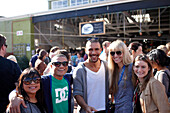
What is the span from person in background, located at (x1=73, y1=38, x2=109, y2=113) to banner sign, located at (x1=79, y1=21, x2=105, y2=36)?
7.43 meters

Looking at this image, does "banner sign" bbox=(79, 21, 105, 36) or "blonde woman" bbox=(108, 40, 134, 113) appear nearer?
"blonde woman" bbox=(108, 40, 134, 113)

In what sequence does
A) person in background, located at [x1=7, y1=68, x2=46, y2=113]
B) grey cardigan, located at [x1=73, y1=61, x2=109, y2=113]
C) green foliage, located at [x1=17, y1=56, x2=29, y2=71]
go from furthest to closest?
green foliage, located at [x1=17, y1=56, x2=29, y2=71] < grey cardigan, located at [x1=73, y1=61, x2=109, y2=113] < person in background, located at [x1=7, y1=68, x2=46, y2=113]

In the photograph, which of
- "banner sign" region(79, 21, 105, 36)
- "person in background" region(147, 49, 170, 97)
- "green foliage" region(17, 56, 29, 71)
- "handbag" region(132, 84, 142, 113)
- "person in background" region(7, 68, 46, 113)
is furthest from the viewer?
"green foliage" region(17, 56, 29, 71)

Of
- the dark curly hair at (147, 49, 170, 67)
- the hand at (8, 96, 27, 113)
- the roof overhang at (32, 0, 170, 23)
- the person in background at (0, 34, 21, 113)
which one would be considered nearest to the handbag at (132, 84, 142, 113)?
the dark curly hair at (147, 49, 170, 67)

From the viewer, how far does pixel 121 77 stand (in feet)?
7.93

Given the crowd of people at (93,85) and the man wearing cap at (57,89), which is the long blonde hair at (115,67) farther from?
the man wearing cap at (57,89)

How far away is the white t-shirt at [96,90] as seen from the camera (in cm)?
245

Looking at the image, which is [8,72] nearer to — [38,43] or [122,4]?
[122,4]

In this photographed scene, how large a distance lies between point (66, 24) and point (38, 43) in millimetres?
4679

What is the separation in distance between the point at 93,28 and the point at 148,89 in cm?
841

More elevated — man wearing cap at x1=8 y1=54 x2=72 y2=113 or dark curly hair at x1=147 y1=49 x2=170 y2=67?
dark curly hair at x1=147 y1=49 x2=170 y2=67

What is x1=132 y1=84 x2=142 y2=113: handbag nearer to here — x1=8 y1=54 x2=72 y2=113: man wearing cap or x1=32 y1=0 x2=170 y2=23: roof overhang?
x1=8 y1=54 x2=72 y2=113: man wearing cap

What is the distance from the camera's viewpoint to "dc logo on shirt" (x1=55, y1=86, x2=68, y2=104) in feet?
7.56

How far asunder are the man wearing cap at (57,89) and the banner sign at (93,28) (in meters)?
7.67
